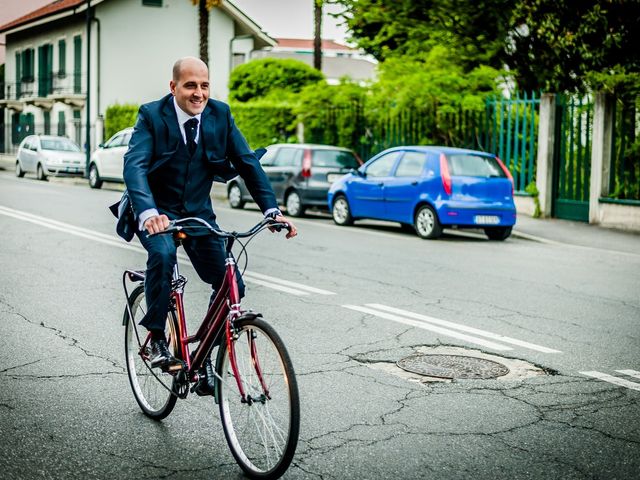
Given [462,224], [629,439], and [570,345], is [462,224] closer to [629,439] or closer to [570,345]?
[570,345]

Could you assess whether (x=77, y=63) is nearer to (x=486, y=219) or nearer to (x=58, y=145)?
(x=58, y=145)

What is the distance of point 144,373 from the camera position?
18.8 ft

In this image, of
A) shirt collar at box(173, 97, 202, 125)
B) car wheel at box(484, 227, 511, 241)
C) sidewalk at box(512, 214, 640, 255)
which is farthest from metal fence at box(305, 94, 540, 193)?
shirt collar at box(173, 97, 202, 125)

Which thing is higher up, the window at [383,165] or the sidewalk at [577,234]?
the window at [383,165]

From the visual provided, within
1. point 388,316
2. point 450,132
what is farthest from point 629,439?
point 450,132

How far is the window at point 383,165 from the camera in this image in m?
18.0

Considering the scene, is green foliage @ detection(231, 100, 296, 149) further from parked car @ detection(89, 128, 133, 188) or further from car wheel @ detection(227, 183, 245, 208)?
car wheel @ detection(227, 183, 245, 208)

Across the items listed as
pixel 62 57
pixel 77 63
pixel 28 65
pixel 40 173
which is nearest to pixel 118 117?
pixel 77 63

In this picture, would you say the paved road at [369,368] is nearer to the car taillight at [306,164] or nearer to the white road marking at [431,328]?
the white road marking at [431,328]

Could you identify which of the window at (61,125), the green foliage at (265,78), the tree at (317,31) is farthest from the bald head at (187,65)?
the window at (61,125)

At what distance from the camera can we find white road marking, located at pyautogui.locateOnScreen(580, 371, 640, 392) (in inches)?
252

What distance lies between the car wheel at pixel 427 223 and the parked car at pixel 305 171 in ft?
12.9

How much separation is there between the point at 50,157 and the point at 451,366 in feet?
96.0

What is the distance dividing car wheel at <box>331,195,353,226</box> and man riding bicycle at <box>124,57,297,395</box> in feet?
45.1
